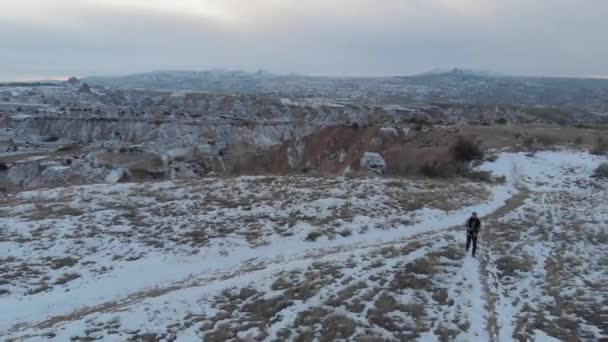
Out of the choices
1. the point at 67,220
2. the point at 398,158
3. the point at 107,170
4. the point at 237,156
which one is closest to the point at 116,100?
the point at 237,156

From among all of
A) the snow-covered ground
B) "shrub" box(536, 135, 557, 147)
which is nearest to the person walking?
the snow-covered ground

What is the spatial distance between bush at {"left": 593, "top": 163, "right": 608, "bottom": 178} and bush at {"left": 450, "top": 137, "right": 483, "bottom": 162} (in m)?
7.58

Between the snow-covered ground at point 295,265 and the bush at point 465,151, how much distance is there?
1026cm

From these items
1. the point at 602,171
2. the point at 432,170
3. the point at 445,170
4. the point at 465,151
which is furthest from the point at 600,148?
the point at 432,170

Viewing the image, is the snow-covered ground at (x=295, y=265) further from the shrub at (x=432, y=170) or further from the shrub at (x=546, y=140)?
the shrub at (x=546, y=140)

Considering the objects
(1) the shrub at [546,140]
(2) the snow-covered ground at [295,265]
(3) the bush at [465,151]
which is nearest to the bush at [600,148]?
(1) the shrub at [546,140]

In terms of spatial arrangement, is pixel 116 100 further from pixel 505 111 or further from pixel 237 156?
pixel 505 111

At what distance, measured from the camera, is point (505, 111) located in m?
123

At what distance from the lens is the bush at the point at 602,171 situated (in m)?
25.5

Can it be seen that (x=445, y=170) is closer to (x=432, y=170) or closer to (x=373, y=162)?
(x=432, y=170)

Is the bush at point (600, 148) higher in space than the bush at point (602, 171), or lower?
higher

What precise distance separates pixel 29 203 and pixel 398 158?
28.4 meters

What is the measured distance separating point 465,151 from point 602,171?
8965 mm

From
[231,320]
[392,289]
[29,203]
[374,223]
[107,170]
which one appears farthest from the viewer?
[107,170]
